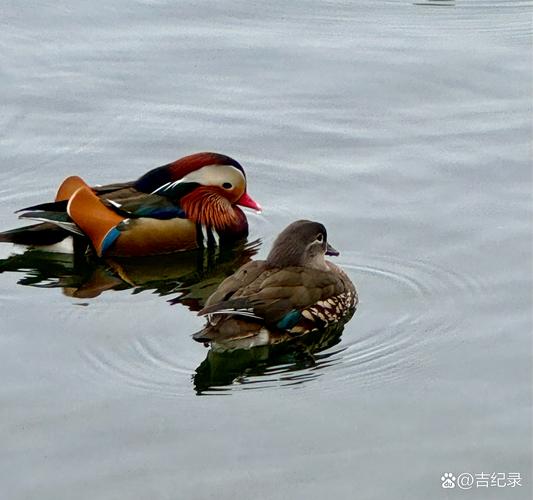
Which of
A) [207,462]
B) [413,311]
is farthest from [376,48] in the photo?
[207,462]

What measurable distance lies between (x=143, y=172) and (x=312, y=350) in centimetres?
310

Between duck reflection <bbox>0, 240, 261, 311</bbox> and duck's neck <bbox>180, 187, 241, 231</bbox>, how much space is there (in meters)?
0.17

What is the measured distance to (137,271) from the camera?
1023 cm

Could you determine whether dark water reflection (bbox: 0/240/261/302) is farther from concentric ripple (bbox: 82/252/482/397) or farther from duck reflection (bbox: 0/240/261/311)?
concentric ripple (bbox: 82/252/482/397)

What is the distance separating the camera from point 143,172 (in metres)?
11.6

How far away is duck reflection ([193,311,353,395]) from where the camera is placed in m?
8.47

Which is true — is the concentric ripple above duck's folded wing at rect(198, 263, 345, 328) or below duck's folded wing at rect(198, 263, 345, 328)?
below

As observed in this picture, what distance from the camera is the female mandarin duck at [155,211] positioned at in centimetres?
1036

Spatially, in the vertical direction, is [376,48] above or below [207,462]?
above

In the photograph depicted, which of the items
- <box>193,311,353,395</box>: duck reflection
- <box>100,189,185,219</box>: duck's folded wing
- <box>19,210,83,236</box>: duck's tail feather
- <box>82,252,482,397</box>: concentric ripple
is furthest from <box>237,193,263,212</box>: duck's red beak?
<box>193,311,353,395</box>: duck reflection

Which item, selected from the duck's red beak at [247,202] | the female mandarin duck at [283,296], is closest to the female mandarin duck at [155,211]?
the duck's red beak at [247,202]

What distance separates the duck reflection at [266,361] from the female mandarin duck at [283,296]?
0.05 meters

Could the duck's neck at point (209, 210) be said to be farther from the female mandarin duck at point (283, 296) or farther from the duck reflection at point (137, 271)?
the female mandarin duck at point (283, 296)

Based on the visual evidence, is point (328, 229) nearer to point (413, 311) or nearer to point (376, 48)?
point (413, 311)
